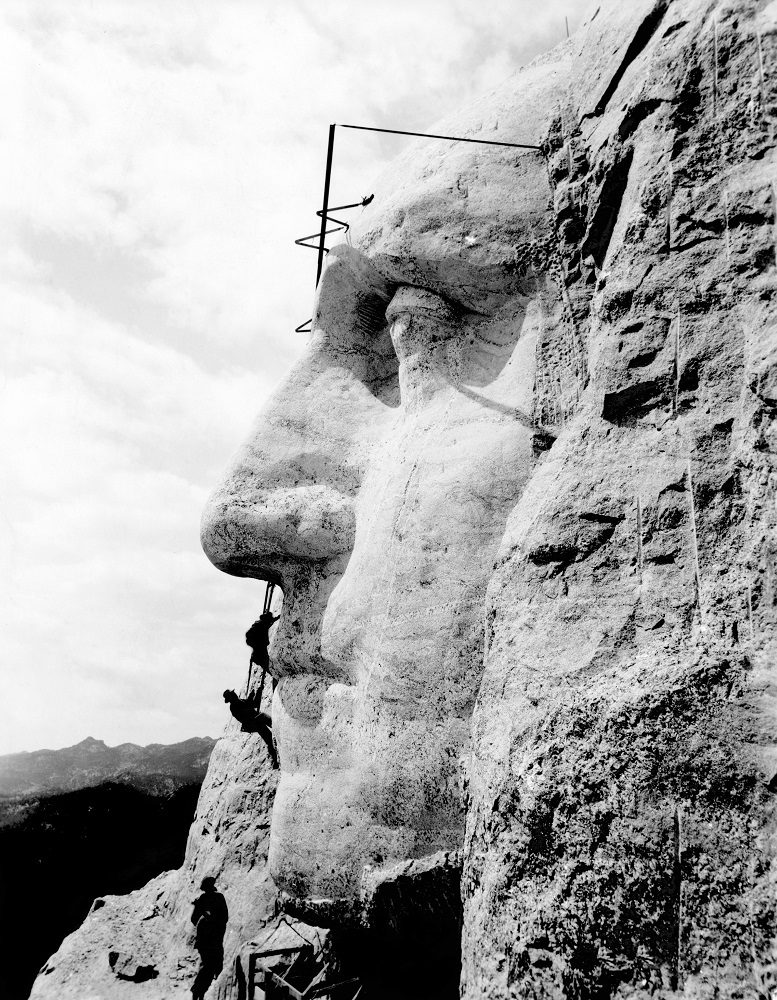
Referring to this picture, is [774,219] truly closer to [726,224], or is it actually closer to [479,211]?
[726,224]

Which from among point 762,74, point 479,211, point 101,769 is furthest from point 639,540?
point 101,769

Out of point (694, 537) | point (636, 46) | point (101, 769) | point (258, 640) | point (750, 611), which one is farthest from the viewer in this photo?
point (101, 769)

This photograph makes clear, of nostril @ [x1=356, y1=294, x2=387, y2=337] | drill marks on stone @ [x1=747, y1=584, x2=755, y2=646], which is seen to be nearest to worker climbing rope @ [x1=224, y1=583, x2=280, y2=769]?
nostril @ [x1=356, y1=294, x2=387, y2=337]

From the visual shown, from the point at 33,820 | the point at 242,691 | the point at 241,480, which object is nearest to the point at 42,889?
the point at 33,820

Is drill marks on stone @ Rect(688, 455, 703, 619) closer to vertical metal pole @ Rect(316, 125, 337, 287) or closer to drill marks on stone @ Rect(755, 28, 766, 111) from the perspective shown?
drill marks on stone @ Rect(755, 28, 766, 111)

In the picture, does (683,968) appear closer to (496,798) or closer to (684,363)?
(496,798)

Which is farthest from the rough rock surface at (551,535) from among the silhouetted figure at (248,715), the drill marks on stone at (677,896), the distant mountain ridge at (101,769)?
the distant mountain ridge at (101,769)
